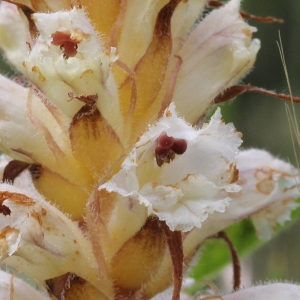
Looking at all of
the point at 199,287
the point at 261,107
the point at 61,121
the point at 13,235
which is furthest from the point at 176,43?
the point at 261,107

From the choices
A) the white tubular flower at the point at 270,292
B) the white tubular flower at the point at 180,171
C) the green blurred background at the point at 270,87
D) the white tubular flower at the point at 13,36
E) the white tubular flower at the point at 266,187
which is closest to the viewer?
the white tubular flower at the point at 180,171

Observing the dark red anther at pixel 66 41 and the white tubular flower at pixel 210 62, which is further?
the white tubular flower at pixel 210 62

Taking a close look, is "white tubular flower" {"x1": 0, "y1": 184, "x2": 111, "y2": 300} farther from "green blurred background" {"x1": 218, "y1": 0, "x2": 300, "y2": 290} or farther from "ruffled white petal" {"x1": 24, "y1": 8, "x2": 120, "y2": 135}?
"green blurred background" {"x1": 218, "y1": 0, "x2": 300, "y2": 290}

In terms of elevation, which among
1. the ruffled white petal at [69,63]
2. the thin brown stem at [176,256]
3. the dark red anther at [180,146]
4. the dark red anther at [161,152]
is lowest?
the thin brown stem at [176,256]

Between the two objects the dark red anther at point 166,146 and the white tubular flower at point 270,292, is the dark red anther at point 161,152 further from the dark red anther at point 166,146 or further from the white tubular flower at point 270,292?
the white tubular flower at point 270,292

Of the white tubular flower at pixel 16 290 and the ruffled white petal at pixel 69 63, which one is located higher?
the ruffled white petal at pixel 69 63

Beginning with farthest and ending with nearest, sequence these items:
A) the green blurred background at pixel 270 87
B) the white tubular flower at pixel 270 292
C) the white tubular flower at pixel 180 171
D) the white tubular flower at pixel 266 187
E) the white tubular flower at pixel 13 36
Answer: the green blurred background at pixel 270 87
the white tubular flower at pixel 266 187
the white tubular flower at pixel 13 36
the white tubular flower at pixel 270 292
the white tubular flower at pixel 180 171

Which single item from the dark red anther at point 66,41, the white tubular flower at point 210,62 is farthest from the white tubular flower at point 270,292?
the dark red anther at point 66,41

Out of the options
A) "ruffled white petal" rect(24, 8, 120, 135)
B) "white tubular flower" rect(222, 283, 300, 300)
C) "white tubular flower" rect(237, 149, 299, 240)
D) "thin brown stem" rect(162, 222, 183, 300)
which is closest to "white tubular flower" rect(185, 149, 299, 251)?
"white tubular flower" rect(237, 149, 299, 240)

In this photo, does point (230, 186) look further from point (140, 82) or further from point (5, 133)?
point (5, 133)
